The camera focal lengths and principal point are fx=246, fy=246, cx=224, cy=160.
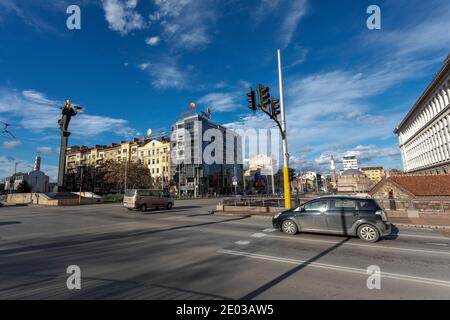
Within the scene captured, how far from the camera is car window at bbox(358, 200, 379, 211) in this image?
8.83 meters

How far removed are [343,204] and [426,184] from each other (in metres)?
14.4

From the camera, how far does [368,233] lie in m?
8.77

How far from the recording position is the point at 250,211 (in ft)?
65.2

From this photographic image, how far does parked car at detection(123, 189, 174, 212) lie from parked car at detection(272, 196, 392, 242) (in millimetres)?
14735

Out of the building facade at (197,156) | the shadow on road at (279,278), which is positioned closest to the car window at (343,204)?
the shadow on road at (279,278)

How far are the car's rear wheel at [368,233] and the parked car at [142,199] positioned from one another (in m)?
17.6

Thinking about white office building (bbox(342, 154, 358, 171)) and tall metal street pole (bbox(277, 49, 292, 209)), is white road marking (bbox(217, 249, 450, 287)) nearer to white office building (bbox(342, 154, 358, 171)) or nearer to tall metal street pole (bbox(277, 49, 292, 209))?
tall metal street pole (bbox(277, 49, 292, 209))

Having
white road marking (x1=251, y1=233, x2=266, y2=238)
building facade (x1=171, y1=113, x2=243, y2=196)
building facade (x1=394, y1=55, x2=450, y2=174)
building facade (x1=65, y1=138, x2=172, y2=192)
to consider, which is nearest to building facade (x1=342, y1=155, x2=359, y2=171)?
building facade (x1=394, y1=55, x2=450, y2=174)

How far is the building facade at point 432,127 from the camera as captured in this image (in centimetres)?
4012

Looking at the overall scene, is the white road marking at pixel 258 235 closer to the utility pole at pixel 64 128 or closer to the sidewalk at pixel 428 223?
the sidewalk at pixel 428 223

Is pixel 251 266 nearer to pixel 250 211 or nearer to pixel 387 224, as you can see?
pixel 387 224

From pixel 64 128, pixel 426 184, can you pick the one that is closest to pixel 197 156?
pixel 64 128
